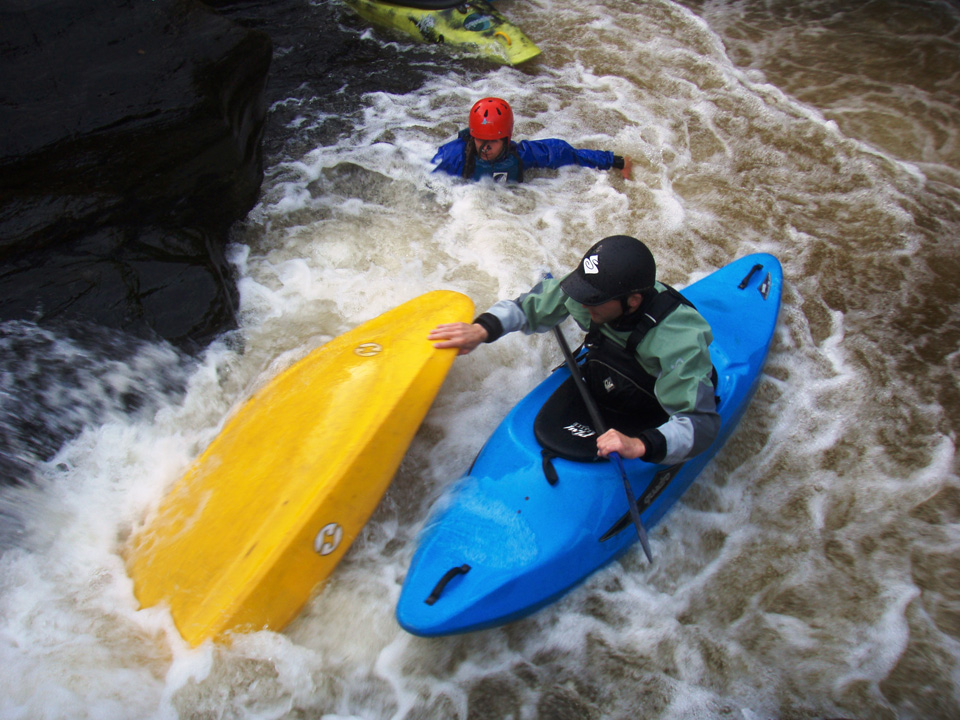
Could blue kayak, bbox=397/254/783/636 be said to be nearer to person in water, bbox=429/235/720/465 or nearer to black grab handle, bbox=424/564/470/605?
black grab handle, bbox=424/564/470/605

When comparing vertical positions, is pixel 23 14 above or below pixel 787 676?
above

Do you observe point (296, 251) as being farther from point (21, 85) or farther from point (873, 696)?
point (873, 696)

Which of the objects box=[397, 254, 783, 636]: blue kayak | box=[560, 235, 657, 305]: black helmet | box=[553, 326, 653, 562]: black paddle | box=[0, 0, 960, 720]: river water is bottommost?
box=[0, 0, 960, 720]: river water

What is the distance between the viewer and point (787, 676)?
Result: 2.47 m

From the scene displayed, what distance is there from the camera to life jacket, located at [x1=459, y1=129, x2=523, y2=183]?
4.77 m

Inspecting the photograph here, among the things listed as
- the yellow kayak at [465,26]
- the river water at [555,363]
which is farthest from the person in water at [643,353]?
the yellow kayak at [465,26]

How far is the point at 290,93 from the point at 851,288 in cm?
518

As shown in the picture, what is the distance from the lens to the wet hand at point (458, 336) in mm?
2795

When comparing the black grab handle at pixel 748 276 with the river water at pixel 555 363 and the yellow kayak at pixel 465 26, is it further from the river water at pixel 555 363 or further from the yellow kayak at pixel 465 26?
the yellow kayak at pixel 465 26

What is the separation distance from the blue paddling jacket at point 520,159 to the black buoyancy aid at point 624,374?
8.33 ft

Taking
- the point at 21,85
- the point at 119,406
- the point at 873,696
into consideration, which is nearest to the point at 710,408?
the point at 873,696

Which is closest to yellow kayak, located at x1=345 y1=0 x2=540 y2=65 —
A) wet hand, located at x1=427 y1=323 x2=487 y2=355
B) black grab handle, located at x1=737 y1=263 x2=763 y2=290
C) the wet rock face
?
the wet rock face

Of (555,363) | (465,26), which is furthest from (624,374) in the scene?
(465,26)

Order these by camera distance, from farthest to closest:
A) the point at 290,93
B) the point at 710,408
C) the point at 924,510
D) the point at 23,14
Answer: the point at 290,93, the point at 23,14, the point at 924,510, the point at 710,408
